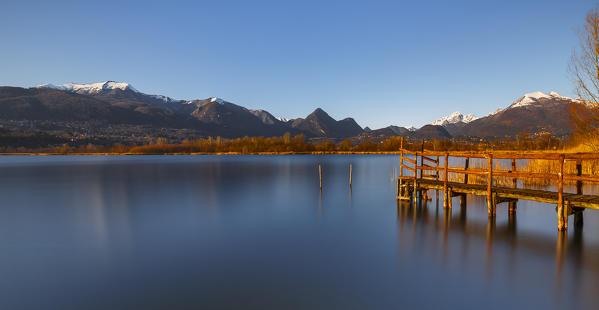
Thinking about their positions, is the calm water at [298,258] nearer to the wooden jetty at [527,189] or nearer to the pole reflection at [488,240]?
the pole reflection at [488,240]

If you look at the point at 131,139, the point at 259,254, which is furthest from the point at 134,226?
the point at 131,139

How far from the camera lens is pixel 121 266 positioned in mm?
11922

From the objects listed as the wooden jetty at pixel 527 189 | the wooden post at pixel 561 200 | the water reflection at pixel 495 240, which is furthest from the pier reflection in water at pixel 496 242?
the wooden jetty at pixel 527 189

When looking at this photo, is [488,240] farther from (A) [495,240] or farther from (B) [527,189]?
(B) [527,189]

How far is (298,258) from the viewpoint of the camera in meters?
12.5

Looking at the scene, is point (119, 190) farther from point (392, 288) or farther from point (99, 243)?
point (392, 288)

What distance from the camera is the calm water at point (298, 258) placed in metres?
8.98

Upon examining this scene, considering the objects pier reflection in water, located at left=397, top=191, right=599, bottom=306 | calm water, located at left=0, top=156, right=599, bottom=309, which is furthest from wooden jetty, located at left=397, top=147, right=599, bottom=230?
calm water, located at left=0, top=156, right=599, bottom=309

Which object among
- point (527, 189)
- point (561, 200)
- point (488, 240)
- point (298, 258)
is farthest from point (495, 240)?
point (298, 258)

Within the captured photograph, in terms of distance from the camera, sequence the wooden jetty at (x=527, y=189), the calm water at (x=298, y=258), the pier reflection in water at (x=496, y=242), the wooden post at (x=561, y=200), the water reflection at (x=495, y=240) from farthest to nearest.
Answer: the wooden jetty at (x=527, y=189) → the wooden post at (x=561, y=200) → the water reflection at (x=495, y=240) → the pier reflection in water at (x=496, y=242) → the calm water at (x=298, y=258)

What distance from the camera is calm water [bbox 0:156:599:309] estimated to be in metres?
8.98

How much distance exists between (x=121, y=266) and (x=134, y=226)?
710cm

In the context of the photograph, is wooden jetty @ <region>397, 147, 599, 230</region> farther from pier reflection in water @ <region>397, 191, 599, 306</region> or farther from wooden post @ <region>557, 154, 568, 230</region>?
pier reflection in water @ <region>397, 191, 599, 306</region>

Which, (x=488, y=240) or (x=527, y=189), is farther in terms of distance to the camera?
(x=527, y=189)
